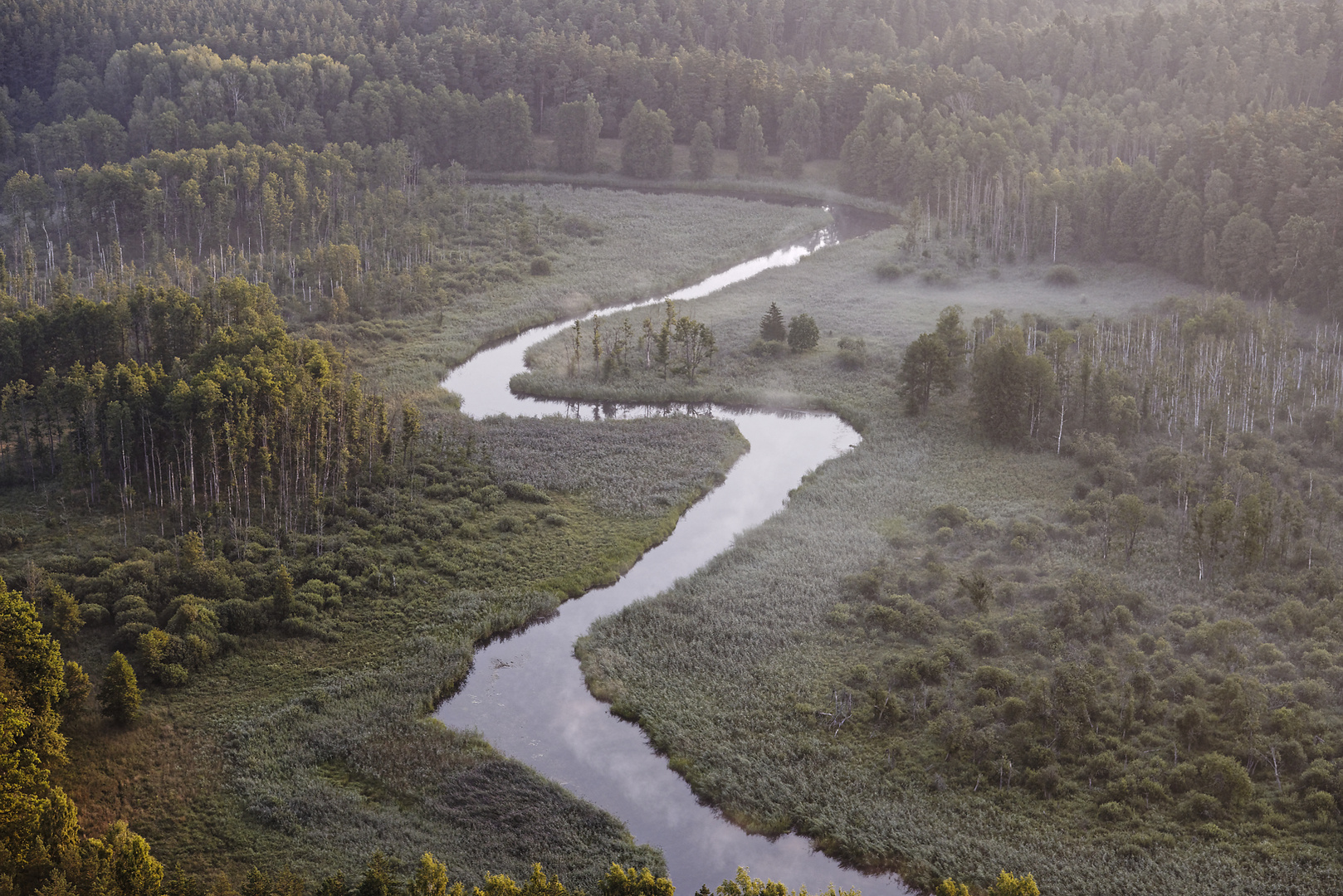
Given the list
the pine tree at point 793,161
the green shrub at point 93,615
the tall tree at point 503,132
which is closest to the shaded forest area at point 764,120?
the tall tree at point 503,132

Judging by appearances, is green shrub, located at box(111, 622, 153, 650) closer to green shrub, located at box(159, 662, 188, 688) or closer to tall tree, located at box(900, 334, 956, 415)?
green shrub, located at box(159, 662, 188, 688)

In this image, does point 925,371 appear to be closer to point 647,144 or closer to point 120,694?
point 120,694

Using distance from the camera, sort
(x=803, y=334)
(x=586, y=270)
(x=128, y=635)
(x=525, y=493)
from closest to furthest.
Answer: (x=128, y=635) < (x=525, y=493) < (x=803, y=334) < (x=586, y=270)

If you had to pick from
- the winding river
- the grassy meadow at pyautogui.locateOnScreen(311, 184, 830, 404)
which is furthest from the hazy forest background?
the winding river

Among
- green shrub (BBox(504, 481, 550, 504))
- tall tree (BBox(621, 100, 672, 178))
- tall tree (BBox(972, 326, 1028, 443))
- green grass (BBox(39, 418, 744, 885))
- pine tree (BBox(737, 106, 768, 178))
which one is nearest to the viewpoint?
green grass (BBox(39, 418, 744, 885))

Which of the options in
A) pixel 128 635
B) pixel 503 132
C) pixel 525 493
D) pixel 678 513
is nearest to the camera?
pixel 128 635

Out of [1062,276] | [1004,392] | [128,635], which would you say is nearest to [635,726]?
[128,635]

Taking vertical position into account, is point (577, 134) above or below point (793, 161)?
above
